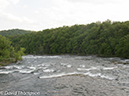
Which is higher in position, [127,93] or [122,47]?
[122,47]

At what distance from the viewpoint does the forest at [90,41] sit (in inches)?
2417

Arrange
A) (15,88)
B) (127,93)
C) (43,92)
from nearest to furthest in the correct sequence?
1. (127,93)
2. (43,92)
3. (15,88)

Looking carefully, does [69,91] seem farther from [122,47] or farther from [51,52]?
[51,52]

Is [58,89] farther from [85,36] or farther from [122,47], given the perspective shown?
[85,36]

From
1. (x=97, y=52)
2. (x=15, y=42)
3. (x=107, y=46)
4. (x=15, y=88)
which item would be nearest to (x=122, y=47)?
(x=107, y=46)

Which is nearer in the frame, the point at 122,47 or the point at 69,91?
the point at 69,91

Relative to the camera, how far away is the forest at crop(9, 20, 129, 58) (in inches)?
2417

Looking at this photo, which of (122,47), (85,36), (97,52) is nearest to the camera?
(122,47)

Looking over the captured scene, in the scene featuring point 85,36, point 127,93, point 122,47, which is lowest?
point 127,93

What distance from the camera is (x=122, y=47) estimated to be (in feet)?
179

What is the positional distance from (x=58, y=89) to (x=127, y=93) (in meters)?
7.66

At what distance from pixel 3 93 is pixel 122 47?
52.3 m

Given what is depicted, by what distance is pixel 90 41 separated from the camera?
83625 mm

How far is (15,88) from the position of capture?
15.4 metres
